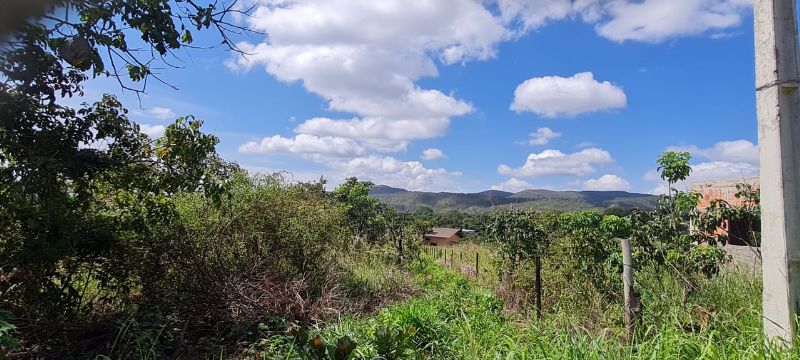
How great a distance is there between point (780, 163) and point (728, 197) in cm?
588

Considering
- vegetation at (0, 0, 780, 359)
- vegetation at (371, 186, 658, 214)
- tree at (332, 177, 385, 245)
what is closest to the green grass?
vegetation at (0, 0, 780, 359)

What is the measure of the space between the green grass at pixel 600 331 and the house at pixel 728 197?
47.9 inches

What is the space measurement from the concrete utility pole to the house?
2.47m

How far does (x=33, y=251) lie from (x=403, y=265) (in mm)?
7328

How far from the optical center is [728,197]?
815cm

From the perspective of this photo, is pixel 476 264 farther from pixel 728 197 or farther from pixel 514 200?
pixel 728 197

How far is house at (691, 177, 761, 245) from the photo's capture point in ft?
18.7

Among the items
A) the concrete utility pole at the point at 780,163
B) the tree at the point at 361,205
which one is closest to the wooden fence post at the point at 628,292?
the concrete utility pole at the point at 780,163

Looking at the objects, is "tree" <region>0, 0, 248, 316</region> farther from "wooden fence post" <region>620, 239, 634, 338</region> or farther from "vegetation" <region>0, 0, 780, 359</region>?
"wooden fence post" <region>620, 239, 634, 338</region>

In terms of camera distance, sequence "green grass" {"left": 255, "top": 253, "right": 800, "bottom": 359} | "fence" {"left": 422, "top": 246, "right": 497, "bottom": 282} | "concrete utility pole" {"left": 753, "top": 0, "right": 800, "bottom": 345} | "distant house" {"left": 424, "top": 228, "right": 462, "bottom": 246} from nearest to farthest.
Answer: "green grass" {"left": 255, "top": 253, "right": 800, "bottom": 359}
"concrete utility pole" {"left": 753, "top": 0, "right": 800, "bottom": 345}
"fence" {"left": 422, "top": 246, "right": 497, "bottom": 282}
"distant house" {"left": 424, "top": 228, "right": 462, "bottom": 246}

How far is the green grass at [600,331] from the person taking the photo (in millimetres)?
3035

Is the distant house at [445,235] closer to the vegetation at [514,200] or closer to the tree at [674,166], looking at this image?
the vegetation at [514,200]

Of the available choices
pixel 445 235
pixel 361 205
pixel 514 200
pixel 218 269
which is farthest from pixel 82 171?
pixel 445 235

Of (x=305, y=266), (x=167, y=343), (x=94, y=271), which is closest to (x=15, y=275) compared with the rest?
(x=94, y=271)
